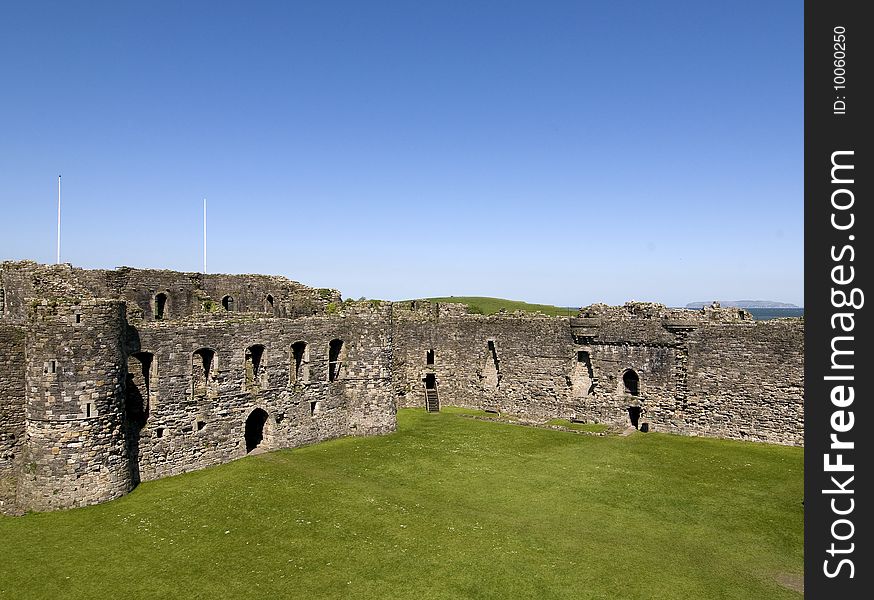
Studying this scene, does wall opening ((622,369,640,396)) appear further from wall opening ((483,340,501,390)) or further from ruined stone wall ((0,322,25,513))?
ruined stone wall ((0,322,25,513))

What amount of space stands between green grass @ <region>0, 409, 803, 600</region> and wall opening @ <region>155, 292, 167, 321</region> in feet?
44.3

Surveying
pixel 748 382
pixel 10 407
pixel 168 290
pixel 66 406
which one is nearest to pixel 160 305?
pixel 168 290

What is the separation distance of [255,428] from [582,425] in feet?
61.4

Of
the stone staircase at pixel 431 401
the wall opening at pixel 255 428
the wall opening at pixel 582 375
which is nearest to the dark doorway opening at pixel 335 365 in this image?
the wall opening at pixel 255 428

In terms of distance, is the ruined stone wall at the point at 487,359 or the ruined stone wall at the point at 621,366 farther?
the ruined stone wall at the point at 487,359

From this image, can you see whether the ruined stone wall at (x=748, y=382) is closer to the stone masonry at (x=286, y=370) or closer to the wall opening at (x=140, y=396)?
the stone masonry at (x=286, y=370)

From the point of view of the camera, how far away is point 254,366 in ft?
Answer: 93.6

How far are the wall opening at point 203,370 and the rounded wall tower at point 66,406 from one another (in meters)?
4.57

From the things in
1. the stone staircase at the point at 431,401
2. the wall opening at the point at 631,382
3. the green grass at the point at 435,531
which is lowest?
the green grass at the point at 435,531

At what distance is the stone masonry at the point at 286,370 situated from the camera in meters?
21.0

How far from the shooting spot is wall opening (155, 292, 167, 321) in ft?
116

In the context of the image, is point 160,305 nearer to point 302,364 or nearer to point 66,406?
point 302,364

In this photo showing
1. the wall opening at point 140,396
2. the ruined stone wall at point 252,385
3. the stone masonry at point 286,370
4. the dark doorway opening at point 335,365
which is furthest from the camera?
the dark doorway opening at point 335,365

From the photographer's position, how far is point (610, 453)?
28375mm
